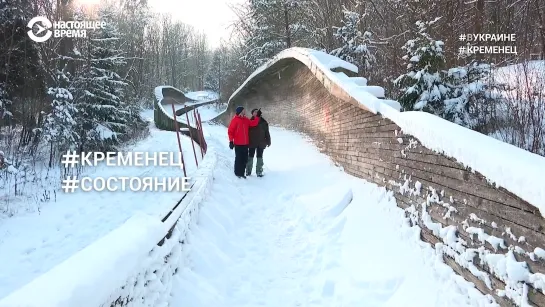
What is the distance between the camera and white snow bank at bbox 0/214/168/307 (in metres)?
1.73

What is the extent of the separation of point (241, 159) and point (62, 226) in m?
3.48

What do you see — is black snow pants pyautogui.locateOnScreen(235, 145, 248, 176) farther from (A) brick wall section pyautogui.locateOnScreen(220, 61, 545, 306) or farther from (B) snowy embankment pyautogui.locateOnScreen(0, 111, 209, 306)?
(A) brick wall section pyautogui.locateOnScreen(220, 61, 545, 306)

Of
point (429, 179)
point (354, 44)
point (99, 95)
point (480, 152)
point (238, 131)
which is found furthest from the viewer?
point (99, 95)

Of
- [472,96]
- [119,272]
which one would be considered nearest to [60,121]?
[472,96]

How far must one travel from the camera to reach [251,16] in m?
24.6

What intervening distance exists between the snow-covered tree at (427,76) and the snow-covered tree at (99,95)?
35.7 ft

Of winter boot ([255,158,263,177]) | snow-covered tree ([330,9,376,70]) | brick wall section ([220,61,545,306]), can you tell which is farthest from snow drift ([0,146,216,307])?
snow-covered tree ([330,9,376,70])

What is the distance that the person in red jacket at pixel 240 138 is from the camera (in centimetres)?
813

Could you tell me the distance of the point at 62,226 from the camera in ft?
22.9

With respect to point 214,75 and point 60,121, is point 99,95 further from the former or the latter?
point 214,75

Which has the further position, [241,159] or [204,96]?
[204,96]

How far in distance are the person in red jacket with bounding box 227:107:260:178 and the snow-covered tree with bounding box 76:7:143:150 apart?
7798mm

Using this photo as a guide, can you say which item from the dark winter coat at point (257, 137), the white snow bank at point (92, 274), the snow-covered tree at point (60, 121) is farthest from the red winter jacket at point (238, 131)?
the snow-covered tree at point (60, 121)

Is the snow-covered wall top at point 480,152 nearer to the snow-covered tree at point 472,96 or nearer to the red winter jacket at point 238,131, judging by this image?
the snow-covered tree at point 472,96
